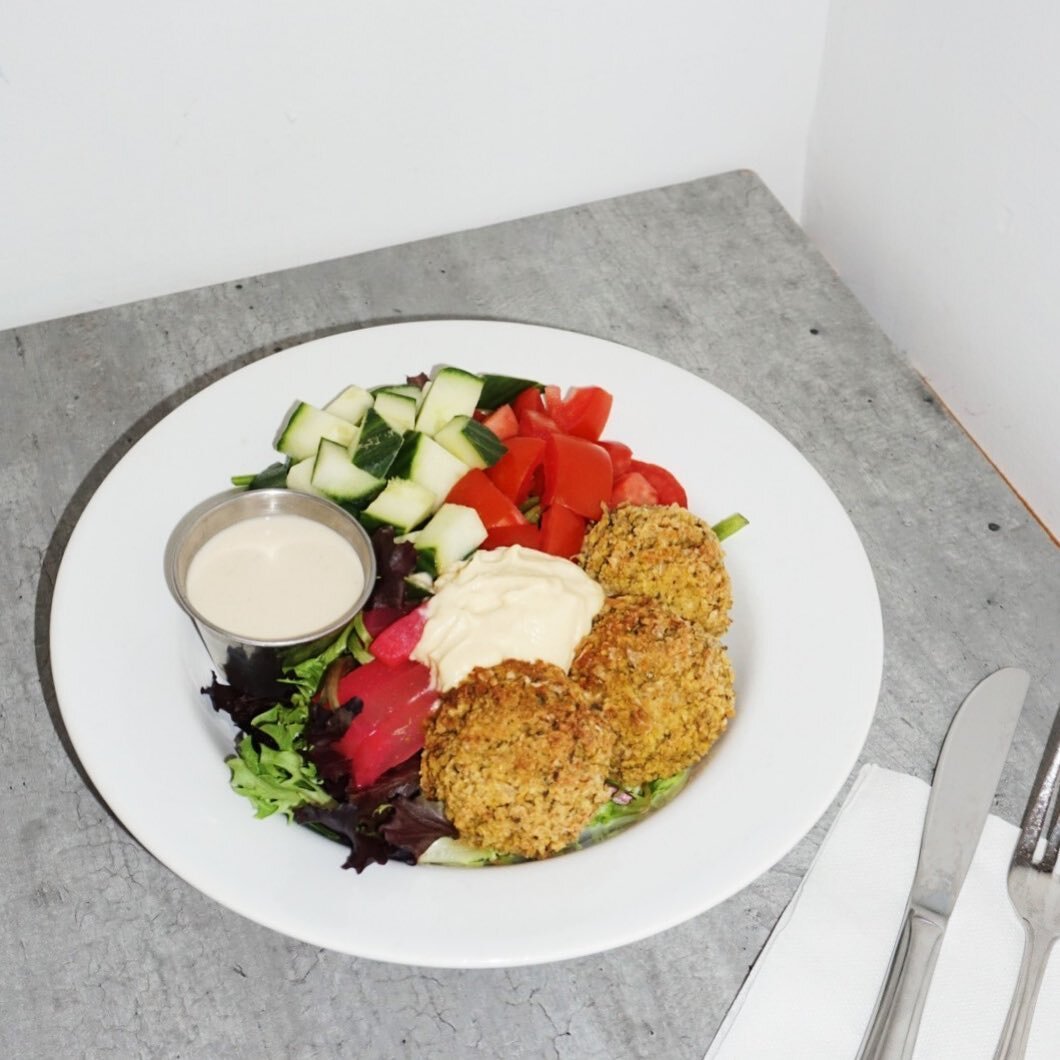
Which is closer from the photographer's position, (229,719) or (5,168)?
(229,719)

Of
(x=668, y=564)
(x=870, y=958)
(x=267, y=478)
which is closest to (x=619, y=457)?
(x=668, y=564)

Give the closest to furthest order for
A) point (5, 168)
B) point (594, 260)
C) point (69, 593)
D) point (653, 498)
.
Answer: point (69, 593), point (653, 498), point (5, 168), point (594, 260)

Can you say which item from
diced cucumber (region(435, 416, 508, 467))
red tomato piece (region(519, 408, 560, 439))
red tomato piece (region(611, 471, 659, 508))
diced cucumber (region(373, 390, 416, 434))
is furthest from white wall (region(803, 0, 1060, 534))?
diced cucumber (region(373, 390, 416, 434))

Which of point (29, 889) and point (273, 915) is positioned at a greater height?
point (273, 915)

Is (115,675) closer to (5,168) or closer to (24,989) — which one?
(24,989)

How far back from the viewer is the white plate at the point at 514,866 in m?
1.63

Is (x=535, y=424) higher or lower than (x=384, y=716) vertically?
higher

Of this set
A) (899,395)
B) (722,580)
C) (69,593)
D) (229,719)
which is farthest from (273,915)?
(899,395)

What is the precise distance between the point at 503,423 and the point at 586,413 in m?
0.14

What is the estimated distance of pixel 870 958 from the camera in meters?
1.80

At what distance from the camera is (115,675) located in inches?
73.0

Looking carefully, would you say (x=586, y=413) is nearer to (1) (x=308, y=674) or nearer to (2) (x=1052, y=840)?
(1) (x=308, y=674)

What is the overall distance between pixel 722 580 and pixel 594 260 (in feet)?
3.75

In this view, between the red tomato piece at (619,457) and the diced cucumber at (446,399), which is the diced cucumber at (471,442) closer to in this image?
the diced cucumber at (446,399)
